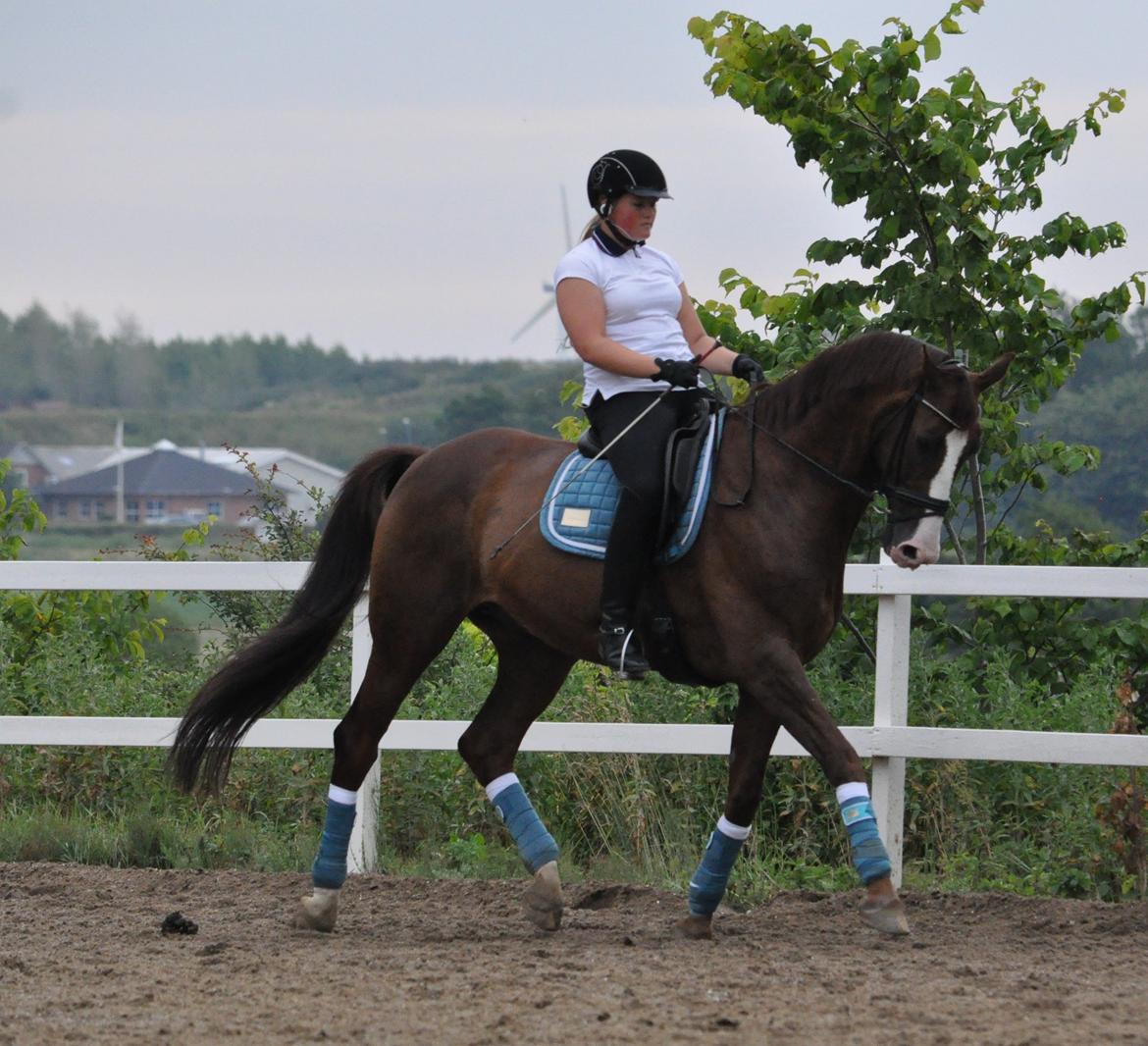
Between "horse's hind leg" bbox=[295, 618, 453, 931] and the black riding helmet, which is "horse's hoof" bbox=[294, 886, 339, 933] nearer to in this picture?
"horse's hind leg" bbox=[295, 618, 453, 931]

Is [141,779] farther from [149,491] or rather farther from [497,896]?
[149,491]

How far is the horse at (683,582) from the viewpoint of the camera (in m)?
5.32

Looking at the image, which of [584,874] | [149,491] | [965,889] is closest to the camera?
[965,889]

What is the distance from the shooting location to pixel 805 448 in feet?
18.4

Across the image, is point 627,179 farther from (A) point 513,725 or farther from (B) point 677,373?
(A) point 513,725

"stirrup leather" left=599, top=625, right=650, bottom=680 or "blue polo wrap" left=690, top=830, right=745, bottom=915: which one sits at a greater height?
"stirrup leather" left=599, top=625, right=650, bottom=680

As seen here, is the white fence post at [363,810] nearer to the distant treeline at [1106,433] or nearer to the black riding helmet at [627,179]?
the black riding helmet at [627,179]

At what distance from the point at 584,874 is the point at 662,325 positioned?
2708 mm

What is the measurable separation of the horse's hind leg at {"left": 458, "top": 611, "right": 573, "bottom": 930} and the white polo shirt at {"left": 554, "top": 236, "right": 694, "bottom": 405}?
3.47 feet

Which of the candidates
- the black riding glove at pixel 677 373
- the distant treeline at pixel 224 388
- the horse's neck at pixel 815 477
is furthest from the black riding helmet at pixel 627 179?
the distant treeline at pixel 224 388

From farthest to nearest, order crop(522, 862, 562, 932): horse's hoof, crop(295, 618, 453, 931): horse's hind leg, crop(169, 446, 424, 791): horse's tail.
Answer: crop(169, 446, 424, 791): horse's tail → crop(295, 618, 453, 931): horse's hind leg → crop(522, 862, 562, 932): horse's hoof

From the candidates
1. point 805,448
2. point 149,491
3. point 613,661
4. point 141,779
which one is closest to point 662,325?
point 805,448

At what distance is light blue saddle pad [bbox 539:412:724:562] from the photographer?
5613mm

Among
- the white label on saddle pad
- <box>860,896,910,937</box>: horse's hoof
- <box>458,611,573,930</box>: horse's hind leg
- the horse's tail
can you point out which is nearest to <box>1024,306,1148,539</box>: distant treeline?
<box>458,611,573,930</box>: horse's hind leg
